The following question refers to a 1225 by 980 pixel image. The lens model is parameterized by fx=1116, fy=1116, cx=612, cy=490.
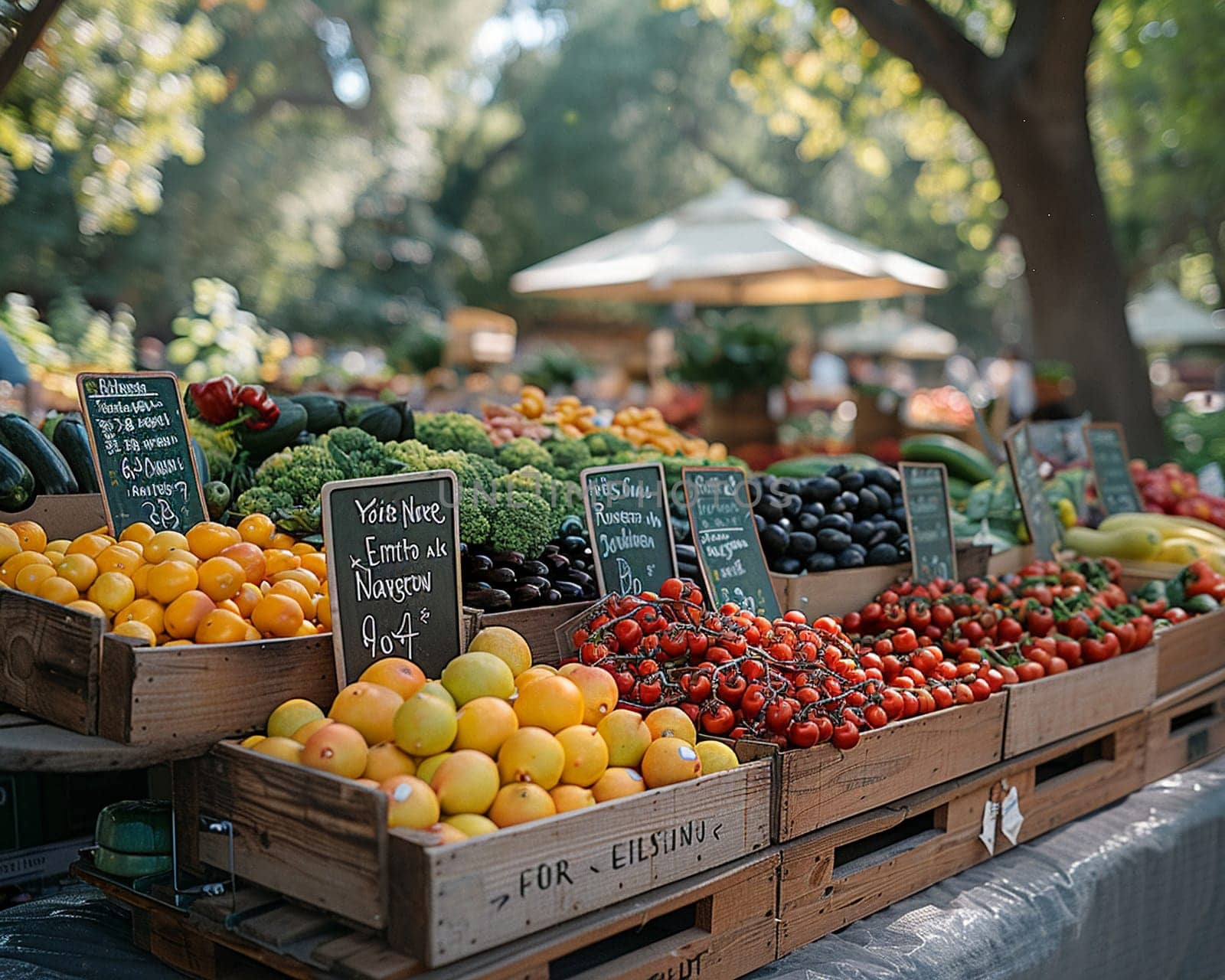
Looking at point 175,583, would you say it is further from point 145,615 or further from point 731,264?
point 731,264

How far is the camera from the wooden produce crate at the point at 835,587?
3.49 metres

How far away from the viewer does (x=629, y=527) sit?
308cm

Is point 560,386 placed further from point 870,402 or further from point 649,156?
point 649,156

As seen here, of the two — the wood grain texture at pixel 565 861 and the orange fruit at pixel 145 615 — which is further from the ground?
the orange fruit at pixel 145 615

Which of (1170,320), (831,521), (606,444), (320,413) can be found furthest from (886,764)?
(1170,320)

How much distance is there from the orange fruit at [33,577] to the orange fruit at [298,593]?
0.44 metres

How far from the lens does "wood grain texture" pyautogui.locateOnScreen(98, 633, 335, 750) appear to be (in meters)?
1.97

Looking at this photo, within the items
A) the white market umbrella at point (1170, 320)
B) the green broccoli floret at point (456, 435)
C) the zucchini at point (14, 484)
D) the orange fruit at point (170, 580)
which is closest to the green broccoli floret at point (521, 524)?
the green broccoli floret at point (456, 435)

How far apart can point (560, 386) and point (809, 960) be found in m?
7.54

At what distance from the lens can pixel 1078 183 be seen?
742cm

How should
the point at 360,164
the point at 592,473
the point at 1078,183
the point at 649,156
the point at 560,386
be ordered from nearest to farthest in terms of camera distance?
the point at 592,473
the point at 1078,183
the point at 560,386
the point at 360,164
the point at 649,156

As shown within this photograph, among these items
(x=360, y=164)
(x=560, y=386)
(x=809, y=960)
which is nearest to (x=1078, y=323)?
(x=560, y=386)

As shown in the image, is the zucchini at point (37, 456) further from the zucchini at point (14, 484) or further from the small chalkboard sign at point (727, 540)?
the small chalkboard sign at point (727, 540)

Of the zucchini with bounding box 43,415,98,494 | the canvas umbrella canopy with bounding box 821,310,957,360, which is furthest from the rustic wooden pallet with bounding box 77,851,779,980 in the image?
the canvas umbrella canopy with bounding box 821,310,957,360
